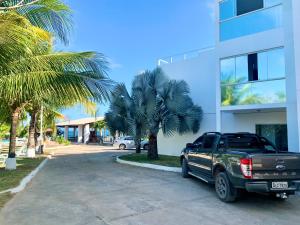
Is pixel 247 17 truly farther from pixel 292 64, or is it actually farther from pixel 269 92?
pixel 269 92

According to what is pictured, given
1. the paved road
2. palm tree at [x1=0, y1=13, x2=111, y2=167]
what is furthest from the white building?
palm tree at [x1=0, y1=13, x2=111, y2=167]

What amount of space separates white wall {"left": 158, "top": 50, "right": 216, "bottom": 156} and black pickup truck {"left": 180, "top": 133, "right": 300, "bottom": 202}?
10398 mm

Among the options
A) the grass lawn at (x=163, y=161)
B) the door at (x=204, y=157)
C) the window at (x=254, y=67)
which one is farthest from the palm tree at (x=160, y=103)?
the door at (x=204, y=157)

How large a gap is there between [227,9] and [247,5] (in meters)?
1.24

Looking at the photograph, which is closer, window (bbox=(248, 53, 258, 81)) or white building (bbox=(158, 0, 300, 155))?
white building (bbox=(158, 0, 300, 155))

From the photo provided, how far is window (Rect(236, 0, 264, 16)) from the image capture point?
16.2 m

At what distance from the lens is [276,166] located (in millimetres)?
7863

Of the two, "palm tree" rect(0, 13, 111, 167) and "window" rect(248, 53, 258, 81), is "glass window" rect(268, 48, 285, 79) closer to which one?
"window" rect(248, 53, 258, 81)

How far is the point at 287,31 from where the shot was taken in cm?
1489

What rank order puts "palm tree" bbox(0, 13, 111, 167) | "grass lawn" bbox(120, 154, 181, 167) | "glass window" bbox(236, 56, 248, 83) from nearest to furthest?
"palm tree" bbox(0, 13, 111, 167) < "glass window" bbox(236, 56, 248, 83) < "grass lawn" bbox(120, 154, 181, 167)

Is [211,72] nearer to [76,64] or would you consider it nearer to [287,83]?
[287,83]

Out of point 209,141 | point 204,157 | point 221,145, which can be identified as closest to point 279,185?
point 221,145

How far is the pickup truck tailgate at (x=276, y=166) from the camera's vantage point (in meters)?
7.80

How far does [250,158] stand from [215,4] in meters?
12.8
